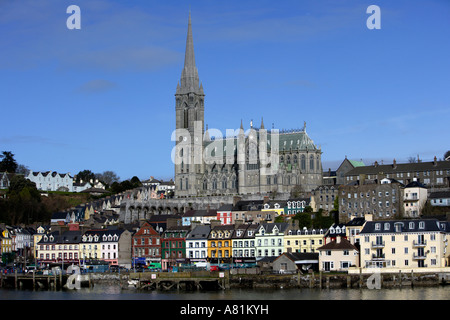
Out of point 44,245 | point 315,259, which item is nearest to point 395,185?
point 315,259

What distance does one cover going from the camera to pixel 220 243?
265ft

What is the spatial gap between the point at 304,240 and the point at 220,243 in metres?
10.0

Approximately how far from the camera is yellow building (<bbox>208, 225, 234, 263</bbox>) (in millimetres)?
79875

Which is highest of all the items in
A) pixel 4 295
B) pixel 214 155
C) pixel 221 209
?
pixel 214 155

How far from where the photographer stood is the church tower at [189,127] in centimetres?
14338

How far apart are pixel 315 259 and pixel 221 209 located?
29545mm

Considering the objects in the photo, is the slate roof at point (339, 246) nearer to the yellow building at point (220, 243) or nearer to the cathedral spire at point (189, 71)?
the yellow building at point (220, 243)

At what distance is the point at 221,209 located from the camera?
9738 cm

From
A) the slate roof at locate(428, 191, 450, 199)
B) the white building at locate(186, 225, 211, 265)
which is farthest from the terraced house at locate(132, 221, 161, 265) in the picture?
the slate roof at locate(428, 191, 450, 199)

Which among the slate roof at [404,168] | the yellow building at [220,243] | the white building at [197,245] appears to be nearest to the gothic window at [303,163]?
the slate roof at [404,168]

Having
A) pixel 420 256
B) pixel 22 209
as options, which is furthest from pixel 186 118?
pixel 420 256

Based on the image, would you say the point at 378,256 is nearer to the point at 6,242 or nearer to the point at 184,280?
the point at 184,280

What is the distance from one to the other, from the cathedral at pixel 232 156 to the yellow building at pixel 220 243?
35.5 m
